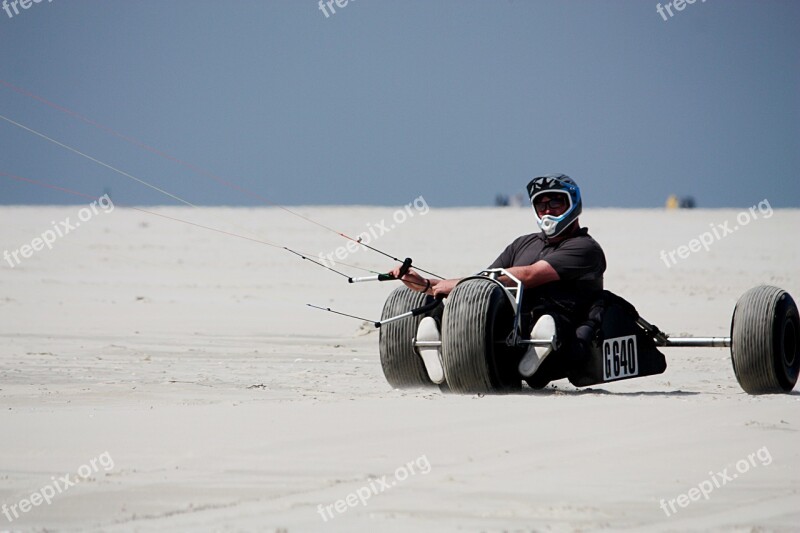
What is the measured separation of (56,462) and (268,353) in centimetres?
846

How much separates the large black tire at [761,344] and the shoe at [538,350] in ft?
5.56

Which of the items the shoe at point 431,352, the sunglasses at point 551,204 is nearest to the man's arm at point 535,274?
the sunglasses at point 551,204

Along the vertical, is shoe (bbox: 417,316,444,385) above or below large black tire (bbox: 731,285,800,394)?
above

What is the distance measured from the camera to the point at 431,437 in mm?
7781

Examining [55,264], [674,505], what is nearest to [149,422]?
[674,505]

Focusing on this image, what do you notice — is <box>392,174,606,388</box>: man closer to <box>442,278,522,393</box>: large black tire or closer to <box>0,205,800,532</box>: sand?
<box>442,278,522,393</box>: large black tire

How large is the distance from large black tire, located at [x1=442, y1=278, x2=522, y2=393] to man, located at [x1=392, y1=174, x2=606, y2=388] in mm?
209

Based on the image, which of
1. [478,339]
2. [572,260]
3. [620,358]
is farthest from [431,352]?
[620,358]

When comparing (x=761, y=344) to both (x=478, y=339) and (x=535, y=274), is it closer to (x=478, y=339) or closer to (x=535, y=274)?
(x=535, y=274)

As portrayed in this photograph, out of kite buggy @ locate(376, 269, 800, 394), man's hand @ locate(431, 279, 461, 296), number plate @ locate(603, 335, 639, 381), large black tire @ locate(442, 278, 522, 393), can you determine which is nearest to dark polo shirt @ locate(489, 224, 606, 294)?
kite buggy @ locate(376, 269, 800, 394)

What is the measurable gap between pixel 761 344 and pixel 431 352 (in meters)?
2.68

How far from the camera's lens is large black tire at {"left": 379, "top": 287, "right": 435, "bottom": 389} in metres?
10.9

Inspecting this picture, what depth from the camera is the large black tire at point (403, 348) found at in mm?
10906

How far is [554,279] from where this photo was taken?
1045 centimetres
